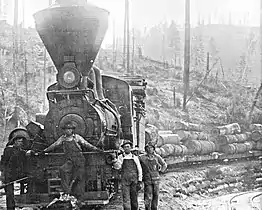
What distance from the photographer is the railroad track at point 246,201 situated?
12.7 m

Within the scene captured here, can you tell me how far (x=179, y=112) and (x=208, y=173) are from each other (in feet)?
47.6

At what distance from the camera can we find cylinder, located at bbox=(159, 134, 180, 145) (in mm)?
19438

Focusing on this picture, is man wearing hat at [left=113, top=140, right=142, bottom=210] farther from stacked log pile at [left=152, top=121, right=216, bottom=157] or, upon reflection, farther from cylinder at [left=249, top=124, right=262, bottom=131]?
cylinder at [left=249, top=124, right=262, bottom=131]

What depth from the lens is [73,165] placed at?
8492 mm

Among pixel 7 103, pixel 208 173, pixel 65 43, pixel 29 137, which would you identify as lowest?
pixel 208 173

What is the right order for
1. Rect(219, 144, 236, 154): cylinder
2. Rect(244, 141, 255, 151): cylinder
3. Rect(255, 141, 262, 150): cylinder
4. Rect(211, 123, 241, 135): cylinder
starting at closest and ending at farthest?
1. Rect(219, 144, 236, 154): cylinder
2. Rect(211, 123, 241, 135): cylinder
3. Rect(244, 141, 255, 151): cylinder
4. Rect(255, 141, 262, 150): cylinder

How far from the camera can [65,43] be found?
29.5 feet

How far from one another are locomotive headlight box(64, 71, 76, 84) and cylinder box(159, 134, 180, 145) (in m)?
10.9

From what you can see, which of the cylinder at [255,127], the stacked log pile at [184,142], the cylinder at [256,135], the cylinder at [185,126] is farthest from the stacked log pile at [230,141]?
the cylinder at [255,127]

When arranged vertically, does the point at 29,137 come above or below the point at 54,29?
below

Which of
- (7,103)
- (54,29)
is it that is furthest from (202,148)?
(54,29)

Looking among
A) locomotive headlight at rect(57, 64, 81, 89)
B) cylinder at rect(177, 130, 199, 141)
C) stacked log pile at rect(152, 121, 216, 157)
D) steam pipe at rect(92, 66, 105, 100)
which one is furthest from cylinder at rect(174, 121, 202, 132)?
locomotive headlight at rect(57, 64, 81, 89)

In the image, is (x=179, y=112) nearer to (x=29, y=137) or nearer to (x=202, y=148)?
(x=202, y=148)

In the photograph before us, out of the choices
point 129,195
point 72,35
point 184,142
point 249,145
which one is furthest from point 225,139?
point 72,35
